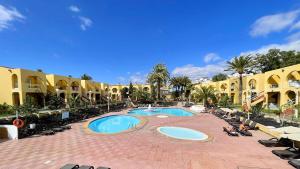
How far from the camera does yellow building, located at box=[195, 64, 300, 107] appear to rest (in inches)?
931

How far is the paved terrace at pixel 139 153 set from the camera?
7.93 metres

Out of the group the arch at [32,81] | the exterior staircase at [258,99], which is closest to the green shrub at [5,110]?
the arch at [32,81]

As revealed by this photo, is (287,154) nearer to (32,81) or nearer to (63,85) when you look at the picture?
(32,81)

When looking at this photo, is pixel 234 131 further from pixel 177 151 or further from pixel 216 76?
pixel 216 76

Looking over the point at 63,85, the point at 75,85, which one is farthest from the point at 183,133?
the point at 75,85

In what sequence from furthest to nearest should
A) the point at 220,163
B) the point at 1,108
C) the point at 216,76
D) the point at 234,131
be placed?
the point at 216,76 < the point at 1,108 < the point at 234,131 < the point at 220,163

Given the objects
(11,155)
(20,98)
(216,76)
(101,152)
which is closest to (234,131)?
(101,152)

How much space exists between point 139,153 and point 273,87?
26484 millimetres

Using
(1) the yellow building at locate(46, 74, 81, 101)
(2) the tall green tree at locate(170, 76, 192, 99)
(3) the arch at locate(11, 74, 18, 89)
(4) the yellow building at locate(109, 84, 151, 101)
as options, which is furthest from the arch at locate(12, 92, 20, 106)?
(2) the tall green tree at locate(170, 76, 192, 99)

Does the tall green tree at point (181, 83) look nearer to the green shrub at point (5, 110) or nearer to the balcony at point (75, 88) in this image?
the balcony at point (75, 88)

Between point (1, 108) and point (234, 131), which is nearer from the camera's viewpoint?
point (234, 131)

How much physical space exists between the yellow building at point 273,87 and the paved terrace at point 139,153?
1453 centimetres

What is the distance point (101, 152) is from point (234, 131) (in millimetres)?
10037

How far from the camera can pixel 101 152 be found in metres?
9.59
